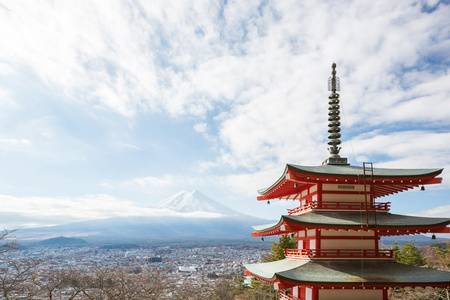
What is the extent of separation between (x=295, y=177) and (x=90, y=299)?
11.0m

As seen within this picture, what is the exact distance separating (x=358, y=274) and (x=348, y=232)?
1773 mm

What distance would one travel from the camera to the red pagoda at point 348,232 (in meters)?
11.8

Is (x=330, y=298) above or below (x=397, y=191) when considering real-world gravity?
below

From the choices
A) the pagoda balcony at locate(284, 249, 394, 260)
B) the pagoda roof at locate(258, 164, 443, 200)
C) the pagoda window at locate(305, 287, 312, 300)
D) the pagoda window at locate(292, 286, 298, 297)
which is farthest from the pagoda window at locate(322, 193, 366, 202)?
the pagoda window at locate(292, 286, 298, 297)

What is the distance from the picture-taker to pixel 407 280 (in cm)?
1161

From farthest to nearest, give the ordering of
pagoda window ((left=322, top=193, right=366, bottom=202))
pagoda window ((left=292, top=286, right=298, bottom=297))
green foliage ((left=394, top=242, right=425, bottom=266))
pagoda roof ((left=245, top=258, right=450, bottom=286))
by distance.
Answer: green foliage ((left=394, top=242, right=425, bottom=266)) < pagoda window ((left=292, top=286, right=298, bottom=297)) < pagoda window ((left=322, top=193, right=366, bottom=202)) < pagoda roof ((left=245, top=258, right=450, bottom=286))

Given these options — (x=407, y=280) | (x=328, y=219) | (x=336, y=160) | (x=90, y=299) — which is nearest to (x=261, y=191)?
(x=336, y=160)

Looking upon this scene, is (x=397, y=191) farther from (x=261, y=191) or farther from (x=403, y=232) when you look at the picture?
(x=261, y=191)

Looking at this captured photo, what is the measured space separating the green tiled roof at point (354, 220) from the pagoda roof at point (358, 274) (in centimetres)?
167

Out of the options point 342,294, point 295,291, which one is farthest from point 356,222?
point 295,291

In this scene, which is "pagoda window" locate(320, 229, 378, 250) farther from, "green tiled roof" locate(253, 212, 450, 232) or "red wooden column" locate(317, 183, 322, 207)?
"red wooden column" locate(317, 183, 322, 207)

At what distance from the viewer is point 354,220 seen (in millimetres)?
12797

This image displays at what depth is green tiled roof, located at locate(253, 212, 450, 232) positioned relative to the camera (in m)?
12.3

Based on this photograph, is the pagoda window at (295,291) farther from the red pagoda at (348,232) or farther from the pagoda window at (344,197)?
the pagoda window at (344,197)
